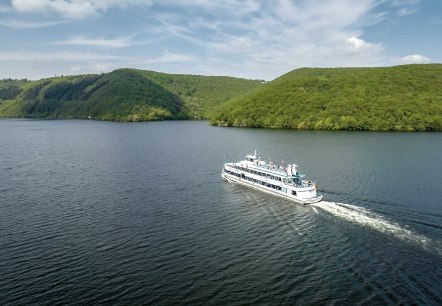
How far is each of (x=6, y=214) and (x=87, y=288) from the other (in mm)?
38055

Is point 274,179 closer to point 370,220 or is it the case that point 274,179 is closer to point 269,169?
point 269,169

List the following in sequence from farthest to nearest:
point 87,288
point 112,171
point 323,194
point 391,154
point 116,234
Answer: point 391,154, point 112,171, point 323,194, point 116,234, point 87,288

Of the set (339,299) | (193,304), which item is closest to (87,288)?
(193,304)

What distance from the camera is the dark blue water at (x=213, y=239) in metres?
42.8

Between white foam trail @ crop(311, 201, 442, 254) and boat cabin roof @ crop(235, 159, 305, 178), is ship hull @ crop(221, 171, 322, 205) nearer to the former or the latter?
white foam trail @ crop(311, 201, 442, 254)

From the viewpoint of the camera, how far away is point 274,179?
87562 mm

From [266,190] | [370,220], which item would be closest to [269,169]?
[266,190]

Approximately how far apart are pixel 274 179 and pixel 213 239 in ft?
111

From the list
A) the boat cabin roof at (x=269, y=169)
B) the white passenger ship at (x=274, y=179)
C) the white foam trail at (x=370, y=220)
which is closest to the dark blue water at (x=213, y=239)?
the white foam trail at (x=370, y=220)

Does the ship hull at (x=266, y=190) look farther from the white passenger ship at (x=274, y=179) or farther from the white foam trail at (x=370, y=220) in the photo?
the white foam trail at (x=370, y=220)

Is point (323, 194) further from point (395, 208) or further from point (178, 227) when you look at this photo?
point (178, 227)

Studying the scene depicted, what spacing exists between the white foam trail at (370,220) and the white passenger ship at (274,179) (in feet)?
12.6

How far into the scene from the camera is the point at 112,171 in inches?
4503

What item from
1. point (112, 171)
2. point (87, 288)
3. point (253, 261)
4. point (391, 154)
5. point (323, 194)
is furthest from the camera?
point (391, 154)
